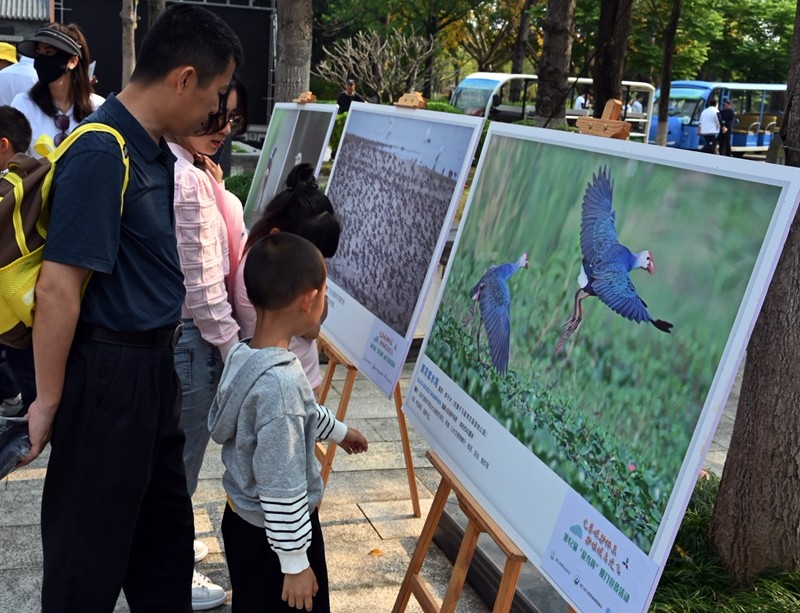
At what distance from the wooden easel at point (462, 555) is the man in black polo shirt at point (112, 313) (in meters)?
0.83

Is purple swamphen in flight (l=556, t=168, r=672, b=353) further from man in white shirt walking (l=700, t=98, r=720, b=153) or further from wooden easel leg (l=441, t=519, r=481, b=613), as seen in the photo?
man in white shirt walking (l=700, t=98, r=720, b=153)

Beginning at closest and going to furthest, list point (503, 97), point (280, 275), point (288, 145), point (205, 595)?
point (280, 275) < point (205, 595) < point (288, 145) < point (503, 97)

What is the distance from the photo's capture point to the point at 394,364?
3287 millimetres

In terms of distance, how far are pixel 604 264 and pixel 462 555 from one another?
37.6 inches

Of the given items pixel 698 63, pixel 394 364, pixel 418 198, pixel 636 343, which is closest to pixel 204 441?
pixel 394 364

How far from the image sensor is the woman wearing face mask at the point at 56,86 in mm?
4434

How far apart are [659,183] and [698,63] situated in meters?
31.5

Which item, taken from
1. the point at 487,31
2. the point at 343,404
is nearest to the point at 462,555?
the point at 343,404

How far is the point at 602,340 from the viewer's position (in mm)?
2043

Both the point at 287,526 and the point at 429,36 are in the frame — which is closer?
the point at 287,526

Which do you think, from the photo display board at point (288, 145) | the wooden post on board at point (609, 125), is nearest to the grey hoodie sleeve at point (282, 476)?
the wooden post on board at point (609, 125)

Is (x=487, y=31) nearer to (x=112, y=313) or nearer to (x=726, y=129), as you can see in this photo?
(x=726, y=129)

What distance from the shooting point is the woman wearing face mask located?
443 cm

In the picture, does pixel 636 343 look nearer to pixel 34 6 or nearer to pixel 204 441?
pixel 204 441
